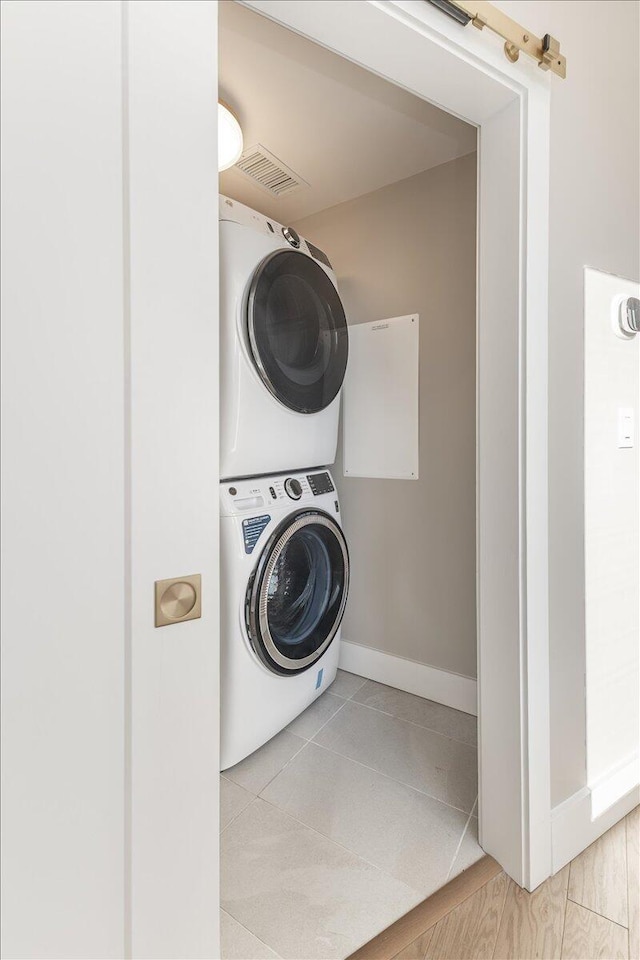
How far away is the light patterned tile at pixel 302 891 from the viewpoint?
4.50 ft

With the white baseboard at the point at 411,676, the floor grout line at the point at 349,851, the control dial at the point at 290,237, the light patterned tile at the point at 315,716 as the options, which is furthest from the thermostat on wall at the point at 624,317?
the light patterned tile at the point at 315,716

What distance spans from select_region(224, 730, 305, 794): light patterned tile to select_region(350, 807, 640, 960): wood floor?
2.32 feet

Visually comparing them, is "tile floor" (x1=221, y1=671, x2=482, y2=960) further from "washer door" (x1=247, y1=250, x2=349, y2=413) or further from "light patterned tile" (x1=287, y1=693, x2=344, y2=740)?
"washer door" (x1=247, y1=250, x2=349, y2=413)

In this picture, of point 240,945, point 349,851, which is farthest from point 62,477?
point 349,851

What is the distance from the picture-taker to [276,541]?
204 centimetres

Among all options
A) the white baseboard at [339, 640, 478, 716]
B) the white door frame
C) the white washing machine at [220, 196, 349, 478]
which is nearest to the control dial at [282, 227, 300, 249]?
the white washing machine at [220, 196, 349, 478]

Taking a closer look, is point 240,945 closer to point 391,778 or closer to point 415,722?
point 391,778

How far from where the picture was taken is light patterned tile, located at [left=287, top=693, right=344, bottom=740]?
2.29m

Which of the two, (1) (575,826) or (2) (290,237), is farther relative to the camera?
(2) (290,237)

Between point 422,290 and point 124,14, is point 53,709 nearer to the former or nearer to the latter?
point 124,14

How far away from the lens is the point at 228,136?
6.41 ft

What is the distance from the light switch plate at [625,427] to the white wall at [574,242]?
9.7 inches

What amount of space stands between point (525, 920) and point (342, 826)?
0.56 meters

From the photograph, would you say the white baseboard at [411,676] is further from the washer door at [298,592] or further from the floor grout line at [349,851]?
the floor grout line at [349,851]
